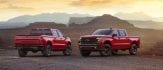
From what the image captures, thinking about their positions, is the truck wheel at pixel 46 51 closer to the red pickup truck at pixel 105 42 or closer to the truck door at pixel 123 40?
the red pickup truck at pixel 105 42

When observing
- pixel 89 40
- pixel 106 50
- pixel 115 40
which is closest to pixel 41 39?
pixel 89 40

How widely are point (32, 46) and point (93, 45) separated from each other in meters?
3.98

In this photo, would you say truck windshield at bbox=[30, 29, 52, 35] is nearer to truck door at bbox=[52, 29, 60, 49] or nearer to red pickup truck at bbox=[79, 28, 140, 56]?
truck door at bbox=[52, 29, 60, 49]

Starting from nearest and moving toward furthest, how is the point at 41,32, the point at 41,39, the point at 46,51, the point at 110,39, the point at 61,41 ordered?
1. the point at 41,39
2. the point at 46,51
3. the point at 110,39
4. the point at 41,32
5. the point at 61,41

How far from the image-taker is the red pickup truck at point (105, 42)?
41.5 meters

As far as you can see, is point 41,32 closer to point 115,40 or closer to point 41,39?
point 41,39

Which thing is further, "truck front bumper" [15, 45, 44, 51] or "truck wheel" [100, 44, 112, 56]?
"truck wheel" [100, 44, 112, 56]

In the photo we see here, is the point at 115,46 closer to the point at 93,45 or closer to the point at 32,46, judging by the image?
the point at 93,45

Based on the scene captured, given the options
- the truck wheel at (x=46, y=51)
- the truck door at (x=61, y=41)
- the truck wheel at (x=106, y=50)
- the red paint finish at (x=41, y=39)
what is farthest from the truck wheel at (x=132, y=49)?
the truck wheel at (x=46, y=51)

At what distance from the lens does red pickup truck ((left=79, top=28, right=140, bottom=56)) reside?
136 ft

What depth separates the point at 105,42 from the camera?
42000mm

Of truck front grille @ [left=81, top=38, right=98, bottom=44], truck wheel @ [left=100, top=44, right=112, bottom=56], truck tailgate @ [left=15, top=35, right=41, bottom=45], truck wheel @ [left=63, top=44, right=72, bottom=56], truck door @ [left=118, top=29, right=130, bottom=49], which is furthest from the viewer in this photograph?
truck wheel @ [left=63, top=44, right=72, bottom=56]

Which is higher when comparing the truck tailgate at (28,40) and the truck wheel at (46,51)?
the truck tailgate at (28,40)

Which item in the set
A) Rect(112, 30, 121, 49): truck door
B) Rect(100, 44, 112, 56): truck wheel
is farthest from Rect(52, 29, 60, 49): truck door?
Rect(112, 30, 121, 49): truck door
